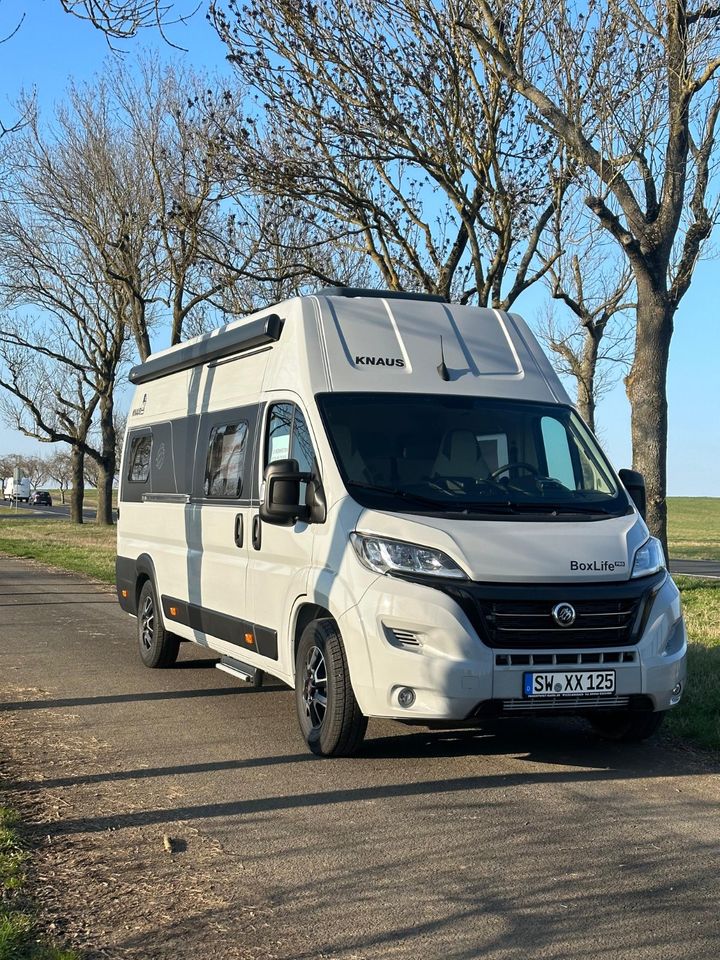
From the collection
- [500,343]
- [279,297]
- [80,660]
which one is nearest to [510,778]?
[500,343]

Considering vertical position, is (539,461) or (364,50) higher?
(364,50)

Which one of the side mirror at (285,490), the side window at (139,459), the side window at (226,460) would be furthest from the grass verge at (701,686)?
the side window at (139,459)

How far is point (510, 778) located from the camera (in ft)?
22.2

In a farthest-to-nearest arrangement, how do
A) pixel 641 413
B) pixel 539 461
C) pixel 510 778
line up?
pixel 641 413
pixel 539 461
pixel 510 778

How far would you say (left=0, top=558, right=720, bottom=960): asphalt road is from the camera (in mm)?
4398

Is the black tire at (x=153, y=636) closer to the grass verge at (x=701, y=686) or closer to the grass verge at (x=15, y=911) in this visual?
the grass verge at (x=701, y=686)

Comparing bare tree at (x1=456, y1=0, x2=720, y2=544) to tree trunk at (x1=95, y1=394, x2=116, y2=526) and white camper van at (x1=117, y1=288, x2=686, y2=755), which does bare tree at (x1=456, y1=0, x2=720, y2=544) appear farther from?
tree trunk at (x1=95, y1=394, x2=116, y2=526)

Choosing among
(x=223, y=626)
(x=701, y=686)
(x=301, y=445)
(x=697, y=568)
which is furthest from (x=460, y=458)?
(x=697, y=568)

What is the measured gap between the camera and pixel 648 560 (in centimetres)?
716

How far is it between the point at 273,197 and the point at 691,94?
22.4ft

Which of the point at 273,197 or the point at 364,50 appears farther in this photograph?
the point at 273,197

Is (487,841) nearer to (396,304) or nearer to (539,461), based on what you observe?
(539,461)

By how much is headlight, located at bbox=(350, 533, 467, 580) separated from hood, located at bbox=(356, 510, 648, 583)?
0.04 m

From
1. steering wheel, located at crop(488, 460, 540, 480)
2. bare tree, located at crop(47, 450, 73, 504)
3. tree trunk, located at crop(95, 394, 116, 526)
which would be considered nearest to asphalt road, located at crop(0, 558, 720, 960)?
steering wheel, located at crop(488, 460, 540, 480)
